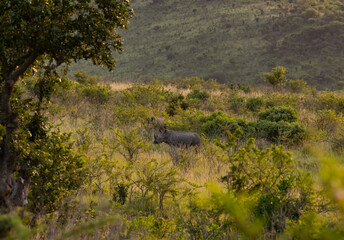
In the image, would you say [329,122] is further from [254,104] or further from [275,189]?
[275,189]

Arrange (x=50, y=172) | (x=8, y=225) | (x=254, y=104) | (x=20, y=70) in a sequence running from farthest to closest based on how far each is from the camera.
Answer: (x=254, y=104) → (x=50, y=172) → (x=20, y=70) → (x=8, y=225)

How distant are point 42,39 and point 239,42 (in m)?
52.8

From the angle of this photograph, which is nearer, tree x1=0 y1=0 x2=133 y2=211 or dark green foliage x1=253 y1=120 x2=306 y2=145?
tree x1=0 y1=0 x2=133 y2=211

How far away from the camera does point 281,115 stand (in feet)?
37.8

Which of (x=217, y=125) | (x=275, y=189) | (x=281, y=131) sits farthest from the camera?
(x=217, y=125)

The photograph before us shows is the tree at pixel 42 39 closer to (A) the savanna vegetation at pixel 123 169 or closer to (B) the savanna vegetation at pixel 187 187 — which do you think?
(A) the savanna vegetation at pixel 123 169

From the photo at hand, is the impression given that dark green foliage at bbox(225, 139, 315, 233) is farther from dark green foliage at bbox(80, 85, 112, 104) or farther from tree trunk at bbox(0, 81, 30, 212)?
dark green foliage at bbox(80, 85, 112, 104)

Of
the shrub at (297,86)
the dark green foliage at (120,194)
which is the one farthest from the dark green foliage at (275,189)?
the shrub at (297,86)

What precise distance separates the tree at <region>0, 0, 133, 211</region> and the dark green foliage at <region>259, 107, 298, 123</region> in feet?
30.3

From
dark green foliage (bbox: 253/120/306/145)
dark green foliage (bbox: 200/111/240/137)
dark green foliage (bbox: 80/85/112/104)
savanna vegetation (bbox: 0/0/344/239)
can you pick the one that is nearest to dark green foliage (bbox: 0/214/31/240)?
savanna vegetation (bbox: 0/0/344/239)

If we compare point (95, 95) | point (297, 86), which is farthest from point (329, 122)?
point (297, 86)

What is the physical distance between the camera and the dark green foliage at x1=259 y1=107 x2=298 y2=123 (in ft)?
37.5

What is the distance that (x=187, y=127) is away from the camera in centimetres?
A: 1067

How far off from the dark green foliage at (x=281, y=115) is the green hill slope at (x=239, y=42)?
108 ft
